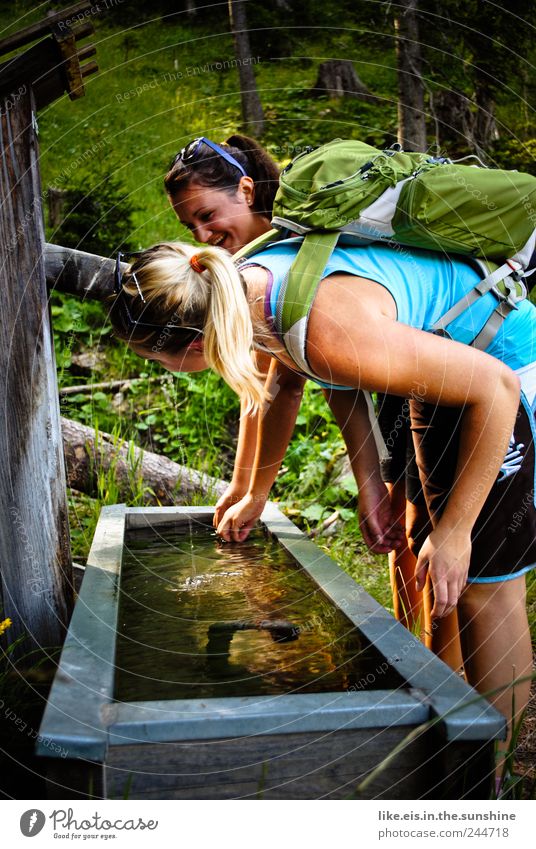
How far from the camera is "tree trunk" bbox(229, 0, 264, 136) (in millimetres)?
6020

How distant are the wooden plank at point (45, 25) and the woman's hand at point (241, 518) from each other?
1.42 metres

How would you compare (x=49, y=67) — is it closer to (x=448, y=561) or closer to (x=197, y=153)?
(x=197, y=153)

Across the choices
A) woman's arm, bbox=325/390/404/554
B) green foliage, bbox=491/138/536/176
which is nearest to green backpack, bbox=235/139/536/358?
woman's arm, bbox=325/390/404/554

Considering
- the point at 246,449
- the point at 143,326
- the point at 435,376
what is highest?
the point at 143,326

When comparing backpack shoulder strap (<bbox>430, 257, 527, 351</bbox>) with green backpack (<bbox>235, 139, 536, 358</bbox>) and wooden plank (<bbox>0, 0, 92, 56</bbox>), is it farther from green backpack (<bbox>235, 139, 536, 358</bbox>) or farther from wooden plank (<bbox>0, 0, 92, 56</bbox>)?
wooden plank (<bbox>0, 0, 92, 56</bbox>)

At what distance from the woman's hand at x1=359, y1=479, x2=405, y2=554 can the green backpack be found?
0.57 m

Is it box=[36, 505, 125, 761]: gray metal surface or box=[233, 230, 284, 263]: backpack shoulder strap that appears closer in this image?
box=[36, 505, 125, 761]: gray metal surface

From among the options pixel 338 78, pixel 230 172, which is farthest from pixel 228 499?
pixel 338 78

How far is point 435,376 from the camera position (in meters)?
1.48

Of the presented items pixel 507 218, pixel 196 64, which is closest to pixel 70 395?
pixel 507 218

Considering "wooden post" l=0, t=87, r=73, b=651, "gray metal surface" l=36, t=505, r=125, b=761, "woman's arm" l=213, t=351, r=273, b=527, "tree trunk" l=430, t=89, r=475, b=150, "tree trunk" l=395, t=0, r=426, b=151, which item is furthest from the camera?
"tree trunk" l=430, t=89, r=475, b=150

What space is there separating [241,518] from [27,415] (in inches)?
30.0

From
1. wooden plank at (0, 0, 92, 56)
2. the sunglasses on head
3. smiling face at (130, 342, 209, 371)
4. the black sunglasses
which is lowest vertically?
smiling face at (130, 342, 209, 371)
